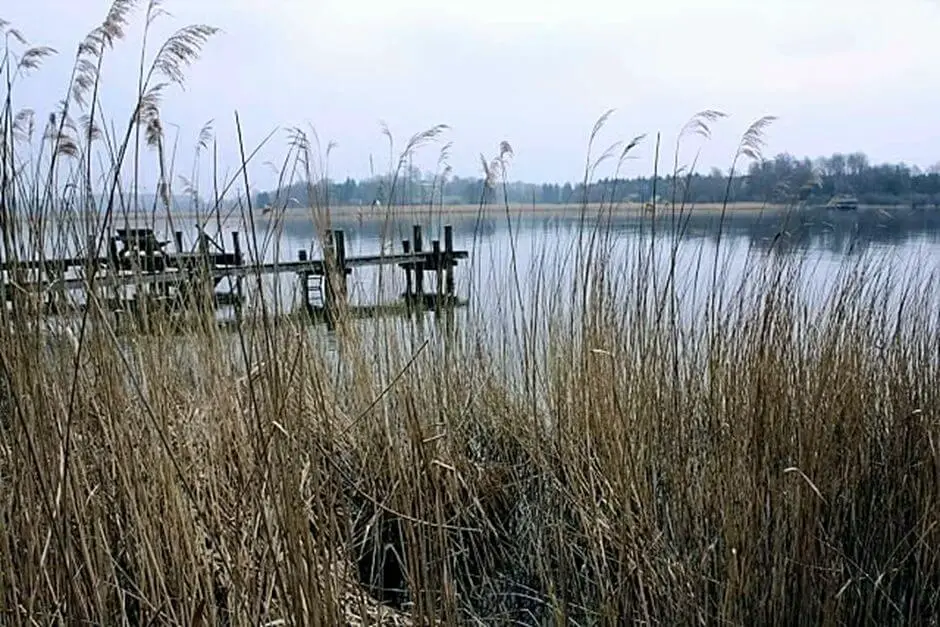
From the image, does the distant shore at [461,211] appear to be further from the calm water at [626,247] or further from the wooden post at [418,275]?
the wooden post at [418,275]

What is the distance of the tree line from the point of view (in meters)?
2.05

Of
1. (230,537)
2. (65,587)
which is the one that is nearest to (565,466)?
Result: (230,537)

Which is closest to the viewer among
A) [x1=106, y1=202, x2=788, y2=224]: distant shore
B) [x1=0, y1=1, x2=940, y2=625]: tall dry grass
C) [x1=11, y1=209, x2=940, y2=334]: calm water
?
[x1=0, y1=1, x2=940, y2=625]: tall dry grass

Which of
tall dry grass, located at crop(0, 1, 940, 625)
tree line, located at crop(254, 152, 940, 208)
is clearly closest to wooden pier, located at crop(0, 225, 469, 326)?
tall dry grass, located at crop(0, 1, 940, 625)

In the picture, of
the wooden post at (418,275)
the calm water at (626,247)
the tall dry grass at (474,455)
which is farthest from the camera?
the wooden post at (418,275)

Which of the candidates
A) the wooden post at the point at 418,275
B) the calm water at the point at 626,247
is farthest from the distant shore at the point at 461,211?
the wooden post at the point at 418,275

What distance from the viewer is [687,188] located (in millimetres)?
2037

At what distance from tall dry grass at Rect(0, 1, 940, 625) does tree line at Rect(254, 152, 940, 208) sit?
139 millimetres

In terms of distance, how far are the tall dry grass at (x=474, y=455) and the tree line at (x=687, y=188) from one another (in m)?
0.14

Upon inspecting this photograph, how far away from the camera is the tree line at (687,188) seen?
6.72 ft

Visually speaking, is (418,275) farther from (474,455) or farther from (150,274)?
(150,274)

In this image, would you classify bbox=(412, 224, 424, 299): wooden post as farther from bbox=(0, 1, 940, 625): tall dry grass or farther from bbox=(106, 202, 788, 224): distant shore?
bbox=(0, 1, 940, 625): tall dry grass

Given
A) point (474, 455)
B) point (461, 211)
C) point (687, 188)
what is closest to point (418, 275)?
point (461, 211)

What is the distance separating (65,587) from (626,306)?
145cm
